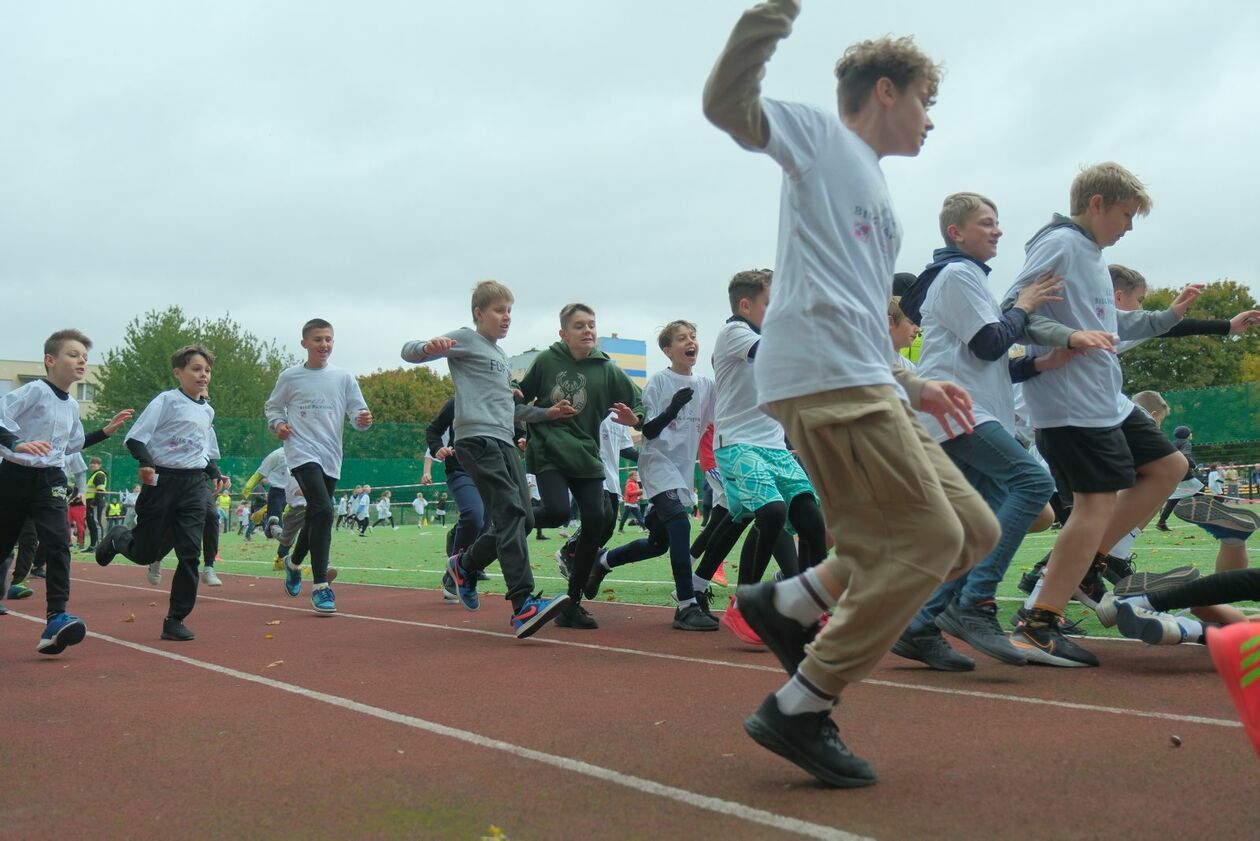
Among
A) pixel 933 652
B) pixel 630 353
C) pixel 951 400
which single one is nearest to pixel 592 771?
pixel 951 400

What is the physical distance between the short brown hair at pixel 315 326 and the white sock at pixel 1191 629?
656 centimetres

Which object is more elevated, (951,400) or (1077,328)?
(1077,328)

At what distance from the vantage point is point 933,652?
496 cm

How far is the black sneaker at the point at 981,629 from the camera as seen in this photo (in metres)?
4.83

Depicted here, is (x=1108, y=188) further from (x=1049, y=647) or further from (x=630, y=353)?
(x=630, y=353)

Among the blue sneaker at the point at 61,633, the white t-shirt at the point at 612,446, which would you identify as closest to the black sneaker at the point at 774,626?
the blue sneaker at the point at 61,633

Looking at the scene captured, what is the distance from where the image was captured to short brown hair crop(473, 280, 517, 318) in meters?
7.33

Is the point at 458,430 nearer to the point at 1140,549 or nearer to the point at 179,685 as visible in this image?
the point at 179,685

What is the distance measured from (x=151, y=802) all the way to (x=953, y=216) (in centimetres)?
417

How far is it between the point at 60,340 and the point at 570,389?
3196 mm

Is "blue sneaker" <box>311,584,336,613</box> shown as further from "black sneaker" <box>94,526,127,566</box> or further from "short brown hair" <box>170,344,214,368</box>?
"short brown hair" <box>170,344,214,368</box>

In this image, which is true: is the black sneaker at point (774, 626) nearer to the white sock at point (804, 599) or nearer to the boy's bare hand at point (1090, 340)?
the white sock at point (804, 599)

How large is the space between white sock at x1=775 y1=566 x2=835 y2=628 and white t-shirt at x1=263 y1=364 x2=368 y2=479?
607cm

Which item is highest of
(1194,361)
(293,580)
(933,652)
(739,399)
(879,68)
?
(1194,361)
